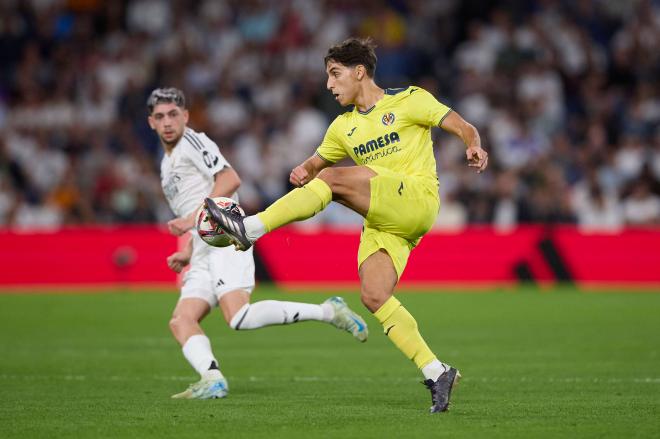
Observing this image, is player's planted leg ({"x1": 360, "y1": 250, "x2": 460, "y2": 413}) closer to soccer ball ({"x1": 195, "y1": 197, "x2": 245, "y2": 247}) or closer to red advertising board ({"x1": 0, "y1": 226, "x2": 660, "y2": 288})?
soccer ball ({"x1": 195, "y1": 197, "x2": 245, "y2": 247})

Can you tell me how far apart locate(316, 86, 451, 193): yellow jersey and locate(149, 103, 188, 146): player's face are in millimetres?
1838

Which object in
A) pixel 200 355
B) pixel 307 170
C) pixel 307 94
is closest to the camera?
pixel 307 170

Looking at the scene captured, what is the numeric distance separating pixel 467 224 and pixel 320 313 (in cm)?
1295

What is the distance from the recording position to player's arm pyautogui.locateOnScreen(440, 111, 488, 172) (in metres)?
7.85

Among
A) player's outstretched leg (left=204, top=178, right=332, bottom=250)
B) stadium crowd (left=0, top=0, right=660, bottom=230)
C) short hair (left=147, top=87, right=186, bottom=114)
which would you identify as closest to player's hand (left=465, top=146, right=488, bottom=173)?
player's outstretched leg (left=204, top=178, right=332, bottom=250)

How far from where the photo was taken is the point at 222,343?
14203 millimetres

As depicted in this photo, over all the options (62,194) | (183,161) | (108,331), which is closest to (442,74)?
(62,194)

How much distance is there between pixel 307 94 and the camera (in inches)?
974

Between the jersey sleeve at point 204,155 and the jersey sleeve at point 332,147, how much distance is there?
110 centimetres

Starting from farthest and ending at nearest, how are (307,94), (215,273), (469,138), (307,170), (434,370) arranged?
(307,94)
(215,273)
(307,170)
(434,370)
(469,138)

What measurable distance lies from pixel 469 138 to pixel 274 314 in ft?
8.04

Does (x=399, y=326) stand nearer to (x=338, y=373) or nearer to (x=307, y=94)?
(x=338, y=373)

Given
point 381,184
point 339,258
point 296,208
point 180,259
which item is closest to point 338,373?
point 180,259

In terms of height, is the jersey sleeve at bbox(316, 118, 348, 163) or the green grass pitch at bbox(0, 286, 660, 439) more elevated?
the jersey sleeve at bbox(316, 118, 348, 163)
